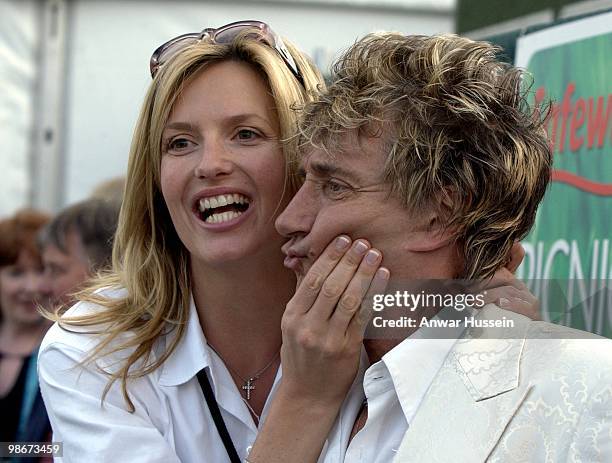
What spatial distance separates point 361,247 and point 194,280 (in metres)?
0.74

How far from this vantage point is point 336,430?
7.69 ft

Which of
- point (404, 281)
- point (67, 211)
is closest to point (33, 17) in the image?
point (67, 211)

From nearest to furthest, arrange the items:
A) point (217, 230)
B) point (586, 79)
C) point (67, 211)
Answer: point (217, 230) → point (586, 79) → point (67, 211)

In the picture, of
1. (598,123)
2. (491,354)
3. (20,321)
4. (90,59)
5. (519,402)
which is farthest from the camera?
(90,59)

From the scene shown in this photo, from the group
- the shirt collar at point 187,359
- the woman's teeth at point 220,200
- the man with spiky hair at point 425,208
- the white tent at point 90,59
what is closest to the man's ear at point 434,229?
the man with spiky hair at point 425,208

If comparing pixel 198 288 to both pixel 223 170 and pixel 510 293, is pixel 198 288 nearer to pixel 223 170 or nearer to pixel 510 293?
pixel 223 170

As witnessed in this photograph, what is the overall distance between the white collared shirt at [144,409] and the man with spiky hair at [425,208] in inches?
15.1

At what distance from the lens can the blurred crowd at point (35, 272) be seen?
4.20 meters

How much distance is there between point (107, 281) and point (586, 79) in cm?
145

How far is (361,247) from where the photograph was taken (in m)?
2.25

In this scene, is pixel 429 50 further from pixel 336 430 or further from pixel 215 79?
pixel 336 430

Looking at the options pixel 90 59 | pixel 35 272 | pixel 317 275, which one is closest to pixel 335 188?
pixel 317 275

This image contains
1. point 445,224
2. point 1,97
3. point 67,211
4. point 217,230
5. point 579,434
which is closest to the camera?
point 579,434

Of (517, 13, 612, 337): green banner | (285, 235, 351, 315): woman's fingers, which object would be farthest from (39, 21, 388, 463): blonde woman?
(517, 13, 612, 337): green banner
